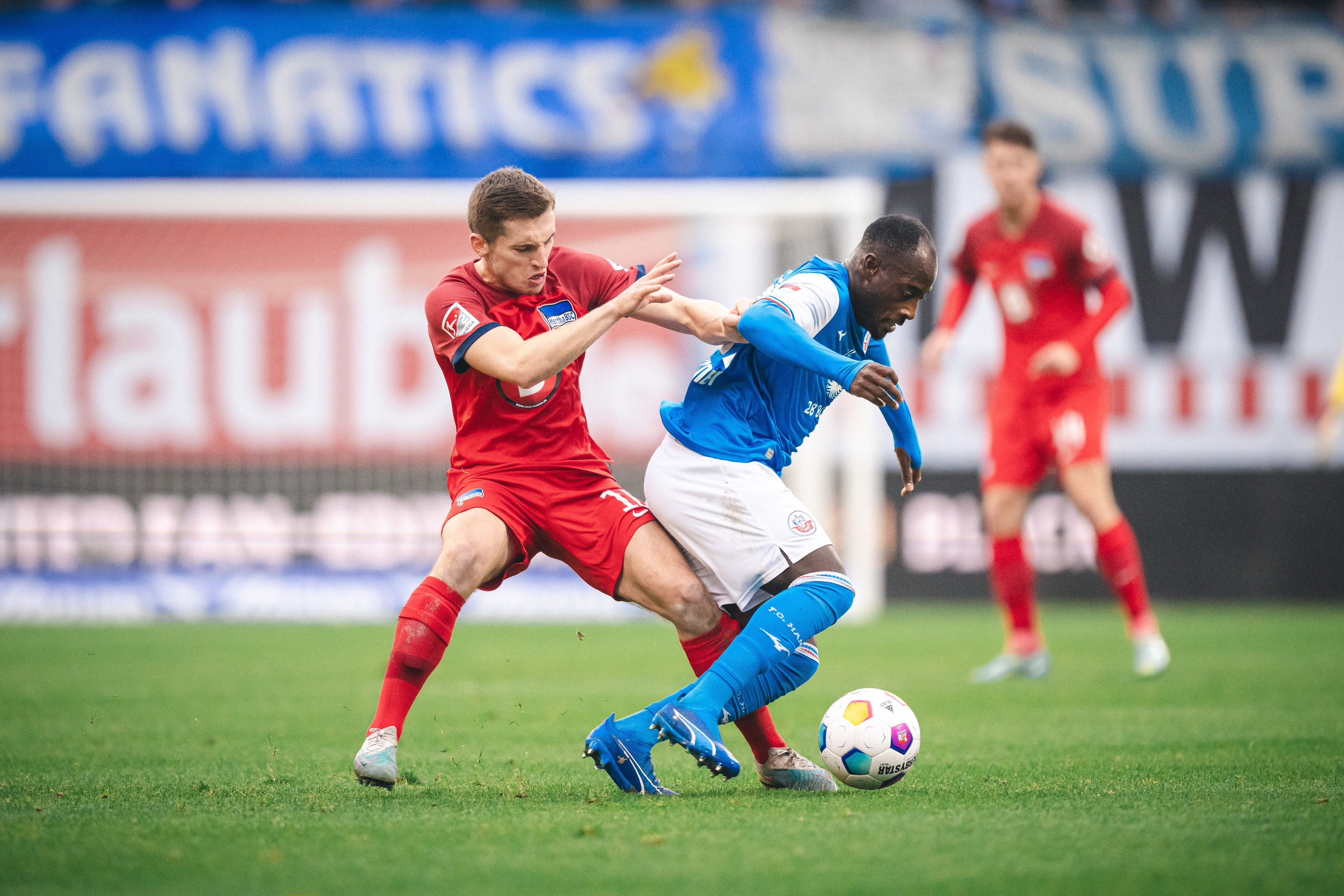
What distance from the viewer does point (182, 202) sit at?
11906 mm

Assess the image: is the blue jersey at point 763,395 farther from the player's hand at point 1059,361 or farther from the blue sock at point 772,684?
the player's hand at point 1059,361

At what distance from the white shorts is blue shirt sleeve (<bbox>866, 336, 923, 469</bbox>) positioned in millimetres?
422

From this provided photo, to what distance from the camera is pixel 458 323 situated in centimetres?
406

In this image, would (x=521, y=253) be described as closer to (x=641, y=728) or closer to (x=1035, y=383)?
(x=641, y=728)

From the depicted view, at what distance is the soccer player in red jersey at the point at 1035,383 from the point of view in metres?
7.33

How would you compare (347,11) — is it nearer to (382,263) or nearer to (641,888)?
(382,263)

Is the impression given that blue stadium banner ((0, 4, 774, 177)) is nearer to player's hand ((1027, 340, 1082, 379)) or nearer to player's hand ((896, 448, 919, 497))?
player's hand ((1027, 340, 1082, 379))

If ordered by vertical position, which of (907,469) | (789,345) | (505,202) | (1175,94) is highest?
(1175,94)

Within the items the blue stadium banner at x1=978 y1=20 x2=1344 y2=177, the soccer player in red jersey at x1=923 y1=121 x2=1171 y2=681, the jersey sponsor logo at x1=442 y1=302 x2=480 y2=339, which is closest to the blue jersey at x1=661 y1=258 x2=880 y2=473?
the jersey sponsor logo at x1=442 y1=302 x2=480 y2=339

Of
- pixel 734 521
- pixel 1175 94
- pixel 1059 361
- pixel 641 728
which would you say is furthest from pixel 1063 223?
pixel 1175 94

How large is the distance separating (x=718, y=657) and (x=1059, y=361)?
3.71m

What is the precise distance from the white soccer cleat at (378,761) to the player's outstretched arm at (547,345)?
1092 mm

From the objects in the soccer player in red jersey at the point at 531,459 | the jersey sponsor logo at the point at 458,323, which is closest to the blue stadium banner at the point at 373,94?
the soccer player in red jersey at the point at 531,459

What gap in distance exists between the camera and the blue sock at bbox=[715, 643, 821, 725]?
3.88 m
